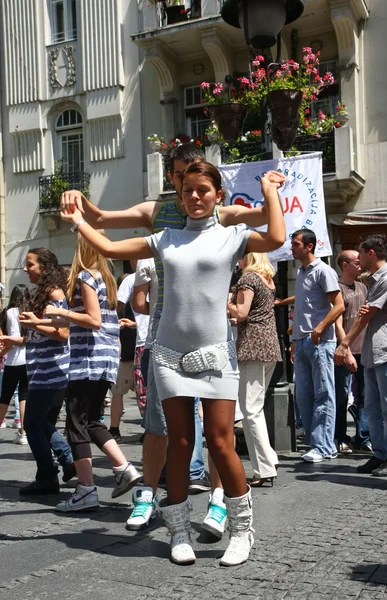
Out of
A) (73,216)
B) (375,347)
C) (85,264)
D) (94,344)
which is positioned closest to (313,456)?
(375,347)

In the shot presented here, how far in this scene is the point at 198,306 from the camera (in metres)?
3.75

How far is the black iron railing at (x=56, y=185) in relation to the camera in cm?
2114

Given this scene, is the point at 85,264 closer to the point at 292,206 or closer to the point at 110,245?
the point at 110,245

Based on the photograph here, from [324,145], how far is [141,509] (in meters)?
14.9

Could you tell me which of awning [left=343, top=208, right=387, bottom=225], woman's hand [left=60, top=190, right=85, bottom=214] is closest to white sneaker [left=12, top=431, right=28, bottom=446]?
woman's hand [left=60, top=190, right=85, bottom=214]

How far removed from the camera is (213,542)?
412cm

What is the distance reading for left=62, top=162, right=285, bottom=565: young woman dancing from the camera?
12.3ft

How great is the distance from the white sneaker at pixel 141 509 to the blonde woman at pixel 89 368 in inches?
26.0

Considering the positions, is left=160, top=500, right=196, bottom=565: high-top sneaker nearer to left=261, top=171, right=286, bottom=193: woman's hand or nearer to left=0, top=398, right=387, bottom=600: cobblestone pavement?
left=0, top=398, right=387, bottom=600: cobblestone pavement

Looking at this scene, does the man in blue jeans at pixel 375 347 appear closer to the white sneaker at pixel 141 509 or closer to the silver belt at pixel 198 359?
the white sneaker at pixel 141 509

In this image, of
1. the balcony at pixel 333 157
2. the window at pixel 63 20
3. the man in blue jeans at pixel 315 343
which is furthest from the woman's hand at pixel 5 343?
the window at pixel 63 20

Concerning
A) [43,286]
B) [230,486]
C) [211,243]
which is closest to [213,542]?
[230,486]

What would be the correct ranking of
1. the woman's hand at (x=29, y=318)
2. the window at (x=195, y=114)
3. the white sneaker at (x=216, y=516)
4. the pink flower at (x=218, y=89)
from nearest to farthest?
the white sneaker at (x=216, y=516), the woman's hand at (x=29, y=318), the pink flower at (x=218, y=89), the window at (x=195, y=114)

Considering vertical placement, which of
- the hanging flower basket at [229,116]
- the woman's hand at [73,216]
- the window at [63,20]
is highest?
the window at [63,20]
